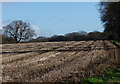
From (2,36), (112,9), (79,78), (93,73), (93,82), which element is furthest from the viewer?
(2,36)

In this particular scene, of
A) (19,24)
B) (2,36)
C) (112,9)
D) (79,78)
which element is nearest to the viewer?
(79,78)

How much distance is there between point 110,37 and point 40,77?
80453mm

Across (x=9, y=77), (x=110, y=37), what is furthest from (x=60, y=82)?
(x=110, y=37)

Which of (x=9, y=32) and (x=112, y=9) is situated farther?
(x=9, y=32)

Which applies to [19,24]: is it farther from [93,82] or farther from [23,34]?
[93,82]

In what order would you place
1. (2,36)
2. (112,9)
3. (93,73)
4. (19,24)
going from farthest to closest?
(19,24) → (2,36) → (112,9) → (93,73)

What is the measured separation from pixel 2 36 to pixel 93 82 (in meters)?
74.9

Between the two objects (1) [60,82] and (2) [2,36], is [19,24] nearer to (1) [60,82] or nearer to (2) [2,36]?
(2) [2,36]

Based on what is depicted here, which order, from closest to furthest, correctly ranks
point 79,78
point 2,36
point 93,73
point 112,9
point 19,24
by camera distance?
1. point 79,78
2. point 93,73
3. point 112,9
4. point 2,36
5. point 19,24

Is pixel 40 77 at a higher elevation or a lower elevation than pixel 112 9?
lower

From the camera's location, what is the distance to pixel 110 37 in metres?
87.6

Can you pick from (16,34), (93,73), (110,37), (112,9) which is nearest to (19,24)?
(16,34)

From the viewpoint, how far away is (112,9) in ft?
106

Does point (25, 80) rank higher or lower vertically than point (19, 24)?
lower
